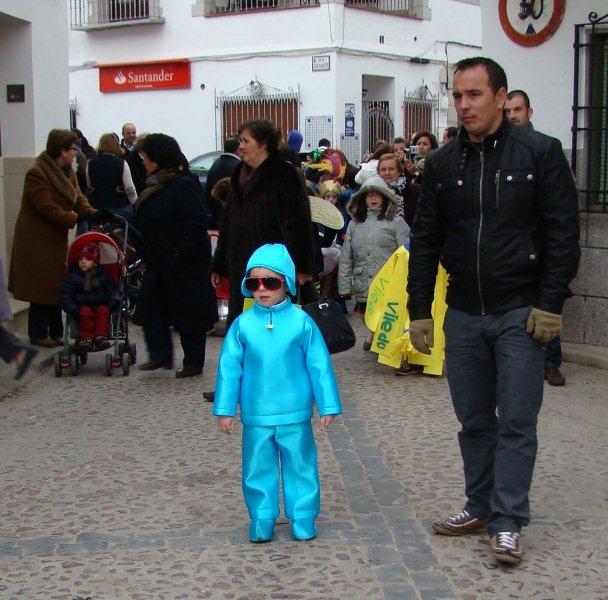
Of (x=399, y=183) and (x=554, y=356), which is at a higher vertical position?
(x=399, y=183)

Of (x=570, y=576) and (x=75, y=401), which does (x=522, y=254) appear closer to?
(x=570, y=576)

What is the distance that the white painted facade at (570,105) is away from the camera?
8.72 metres

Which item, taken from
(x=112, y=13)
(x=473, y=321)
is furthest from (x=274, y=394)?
(x=112, y=13)

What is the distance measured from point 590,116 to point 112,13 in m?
22.0

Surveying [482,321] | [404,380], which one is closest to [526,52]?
[404,380]

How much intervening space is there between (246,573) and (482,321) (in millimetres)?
1418

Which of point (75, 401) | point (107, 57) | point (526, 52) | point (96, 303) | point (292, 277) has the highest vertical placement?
point (107, 57)

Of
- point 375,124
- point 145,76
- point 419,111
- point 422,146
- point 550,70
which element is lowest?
point 422,146

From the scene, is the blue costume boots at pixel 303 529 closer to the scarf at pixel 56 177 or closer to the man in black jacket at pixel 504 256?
the man in black jacket at pixel 504 256

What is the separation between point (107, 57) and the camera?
A: 28.8m

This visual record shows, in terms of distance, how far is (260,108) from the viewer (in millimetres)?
26672

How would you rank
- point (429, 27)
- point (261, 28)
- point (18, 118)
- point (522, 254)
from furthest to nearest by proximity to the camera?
point (429, 27)
point (261, 28)
point (18, 118)
point (522, 254)

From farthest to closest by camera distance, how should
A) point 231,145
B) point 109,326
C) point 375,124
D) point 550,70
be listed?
point 375,124
point 231,145
point 550,70
point 109,326

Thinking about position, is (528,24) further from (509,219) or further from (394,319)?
(509,219)
